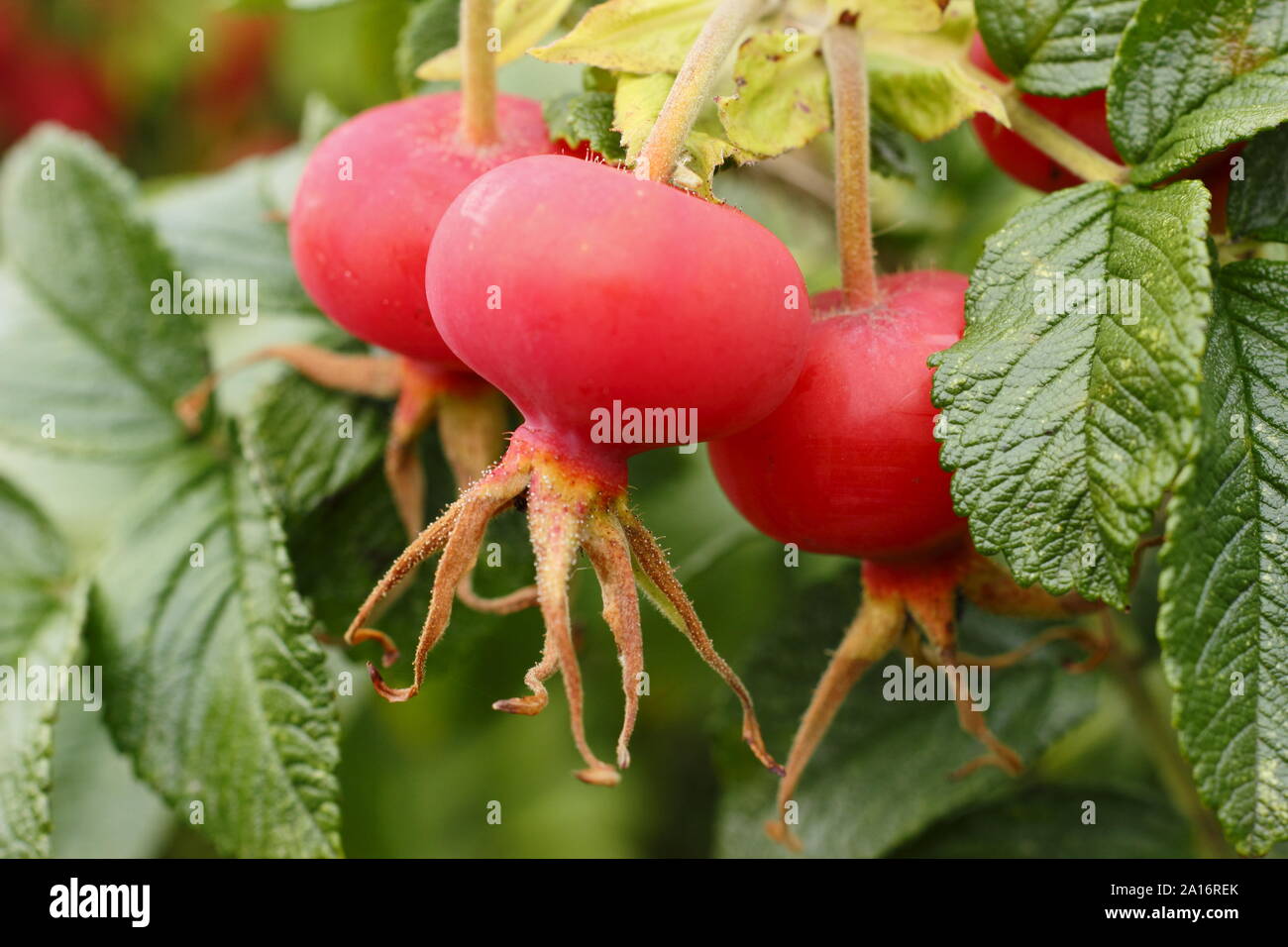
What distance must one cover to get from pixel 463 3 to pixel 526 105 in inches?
5.6

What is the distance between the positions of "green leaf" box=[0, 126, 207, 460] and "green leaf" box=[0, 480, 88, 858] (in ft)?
0.45

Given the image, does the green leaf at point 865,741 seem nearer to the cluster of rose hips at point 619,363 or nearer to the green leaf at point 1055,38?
the cluster of rose hips at point 619,363

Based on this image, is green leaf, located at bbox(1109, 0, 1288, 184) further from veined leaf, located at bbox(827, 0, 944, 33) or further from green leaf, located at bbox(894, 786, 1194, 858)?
green leaf, located at bbox(894, 786, 1194, 858)

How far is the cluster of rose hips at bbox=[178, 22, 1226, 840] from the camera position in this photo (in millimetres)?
925

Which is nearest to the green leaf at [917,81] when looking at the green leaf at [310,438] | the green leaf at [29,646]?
the green leaf at [310,438]

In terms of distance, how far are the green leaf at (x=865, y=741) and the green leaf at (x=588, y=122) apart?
0.76 m

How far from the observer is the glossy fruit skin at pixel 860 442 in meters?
1.07

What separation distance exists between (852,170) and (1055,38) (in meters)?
0.29

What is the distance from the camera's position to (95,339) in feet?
5.87

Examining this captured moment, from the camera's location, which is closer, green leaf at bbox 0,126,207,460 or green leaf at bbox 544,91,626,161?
green leaf at bbox 544,91,626,161

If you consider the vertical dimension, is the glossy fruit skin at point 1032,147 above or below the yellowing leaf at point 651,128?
above

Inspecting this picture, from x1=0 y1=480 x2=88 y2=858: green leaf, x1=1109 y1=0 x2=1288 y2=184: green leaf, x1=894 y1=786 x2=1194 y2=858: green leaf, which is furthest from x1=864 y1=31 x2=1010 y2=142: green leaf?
x1=0 y1=480 x2=88 y2=858: green leaf
